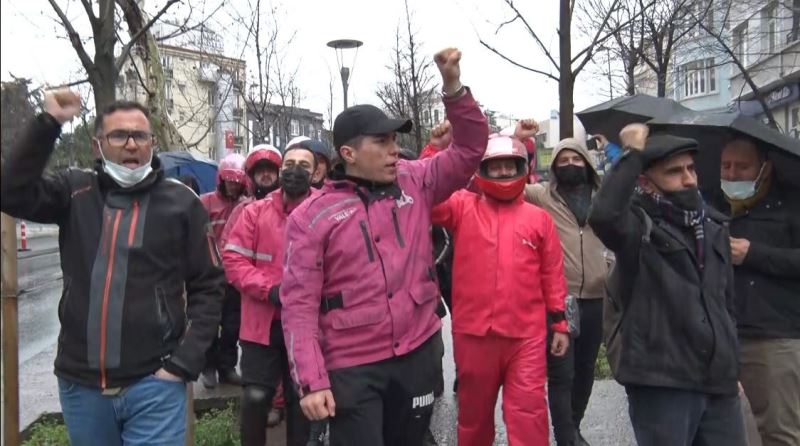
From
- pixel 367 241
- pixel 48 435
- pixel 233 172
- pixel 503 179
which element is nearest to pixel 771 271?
pixel 503 179

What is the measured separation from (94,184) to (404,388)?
4.83 feet

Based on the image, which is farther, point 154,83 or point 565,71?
point 154,83

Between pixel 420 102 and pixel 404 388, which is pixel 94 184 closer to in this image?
pixel 404 388

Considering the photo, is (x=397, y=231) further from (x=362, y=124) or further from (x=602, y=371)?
(x=602, y=371)

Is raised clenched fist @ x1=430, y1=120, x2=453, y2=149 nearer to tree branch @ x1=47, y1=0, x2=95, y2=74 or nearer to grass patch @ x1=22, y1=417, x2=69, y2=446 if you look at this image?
grass patch @ x1=22, y1=417, x2=69, y2=446

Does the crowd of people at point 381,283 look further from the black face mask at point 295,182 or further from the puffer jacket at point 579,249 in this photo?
the black face mask at point 295,182

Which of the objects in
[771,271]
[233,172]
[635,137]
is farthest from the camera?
[233,172]

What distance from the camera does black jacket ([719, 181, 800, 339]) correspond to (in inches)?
141

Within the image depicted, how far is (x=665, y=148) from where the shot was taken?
318 cm

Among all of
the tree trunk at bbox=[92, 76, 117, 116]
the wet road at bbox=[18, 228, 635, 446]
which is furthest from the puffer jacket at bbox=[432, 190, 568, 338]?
the tree trunk at bbox=[92, 76, 117, 116]

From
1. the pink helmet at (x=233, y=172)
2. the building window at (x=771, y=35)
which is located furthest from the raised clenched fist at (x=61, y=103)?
the building window at (x=771, y=35)

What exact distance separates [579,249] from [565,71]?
12.1 feet

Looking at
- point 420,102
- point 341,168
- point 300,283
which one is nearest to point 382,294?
point 300,283

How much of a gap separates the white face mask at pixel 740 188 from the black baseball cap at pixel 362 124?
159cm
